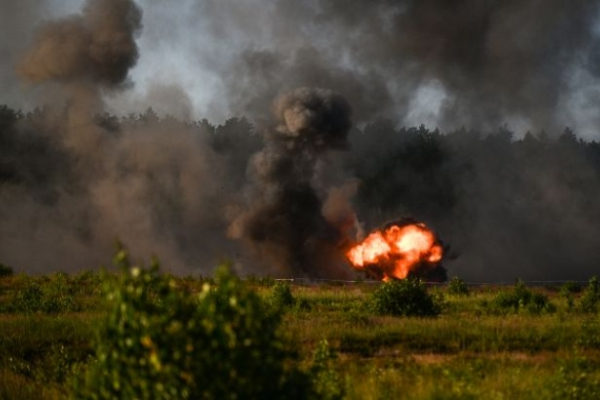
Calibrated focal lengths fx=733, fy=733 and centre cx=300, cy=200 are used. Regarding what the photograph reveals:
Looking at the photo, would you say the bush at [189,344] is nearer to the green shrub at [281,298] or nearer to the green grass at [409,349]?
the green grass at [409,349]

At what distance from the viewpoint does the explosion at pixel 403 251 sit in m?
52.8

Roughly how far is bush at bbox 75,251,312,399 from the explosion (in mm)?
46123

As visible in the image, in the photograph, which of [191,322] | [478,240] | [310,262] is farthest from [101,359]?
[478,240]

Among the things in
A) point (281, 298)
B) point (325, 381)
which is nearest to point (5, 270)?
point (281, 298)

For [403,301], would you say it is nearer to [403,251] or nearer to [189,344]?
[189,344]

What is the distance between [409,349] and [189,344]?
12877mm

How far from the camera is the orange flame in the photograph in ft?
173

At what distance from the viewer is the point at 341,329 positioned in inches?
800

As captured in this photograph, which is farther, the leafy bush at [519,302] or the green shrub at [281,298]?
the leafy bush at [519,302]

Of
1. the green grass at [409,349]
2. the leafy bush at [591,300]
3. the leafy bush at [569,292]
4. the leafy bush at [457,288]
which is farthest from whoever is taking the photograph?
the leafy bush at [457,288]

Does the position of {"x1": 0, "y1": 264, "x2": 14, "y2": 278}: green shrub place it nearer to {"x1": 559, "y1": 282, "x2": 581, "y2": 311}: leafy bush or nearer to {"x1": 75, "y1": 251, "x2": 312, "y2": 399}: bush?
{"x1": 559, "y1": 282, "x2": 581, "y2": 311}: leafy bush

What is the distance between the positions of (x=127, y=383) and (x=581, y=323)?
18198mm

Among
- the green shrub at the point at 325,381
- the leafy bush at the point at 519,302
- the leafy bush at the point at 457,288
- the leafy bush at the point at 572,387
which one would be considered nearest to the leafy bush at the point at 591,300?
the leafy bush at the point at 519,302

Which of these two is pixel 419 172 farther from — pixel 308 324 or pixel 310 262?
pixel 308 324
